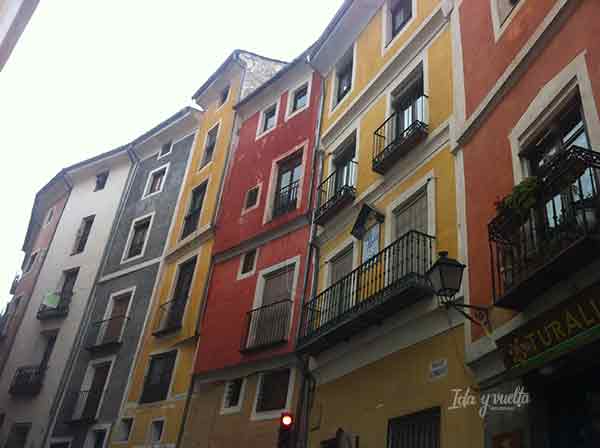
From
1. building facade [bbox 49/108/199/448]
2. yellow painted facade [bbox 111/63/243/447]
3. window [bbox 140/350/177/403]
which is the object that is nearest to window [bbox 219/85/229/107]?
yellow painted facade [bbox 111/63/243/447]

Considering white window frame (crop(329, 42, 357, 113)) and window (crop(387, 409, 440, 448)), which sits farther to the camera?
white window frame (crop(329, 42, 357, 113))

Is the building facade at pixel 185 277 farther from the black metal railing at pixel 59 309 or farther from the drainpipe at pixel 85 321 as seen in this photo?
the black metal railing at pixel 59 309

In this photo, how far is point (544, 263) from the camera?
648cm

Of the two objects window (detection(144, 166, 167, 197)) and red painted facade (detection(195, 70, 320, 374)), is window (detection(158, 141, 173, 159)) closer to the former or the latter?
window (detection(144, 166, 167, 197))

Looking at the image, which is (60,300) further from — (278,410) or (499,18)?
(499,18)

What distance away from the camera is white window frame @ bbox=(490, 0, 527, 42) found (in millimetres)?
9451

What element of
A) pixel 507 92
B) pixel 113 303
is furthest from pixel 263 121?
pixel 507 92

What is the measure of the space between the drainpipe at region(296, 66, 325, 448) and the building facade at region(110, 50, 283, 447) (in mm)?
4717

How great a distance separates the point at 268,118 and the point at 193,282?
6.17 meters

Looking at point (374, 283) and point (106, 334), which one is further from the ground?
point (106, 334)

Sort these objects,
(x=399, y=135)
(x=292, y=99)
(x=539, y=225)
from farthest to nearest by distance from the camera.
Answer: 1. (x=292, y=99)
2. (x=399, y=135)
3. (x=539, y=225)

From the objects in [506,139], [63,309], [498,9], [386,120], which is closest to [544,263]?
[506,139]

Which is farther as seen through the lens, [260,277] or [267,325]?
[260,277]

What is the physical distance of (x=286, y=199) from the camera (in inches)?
683
